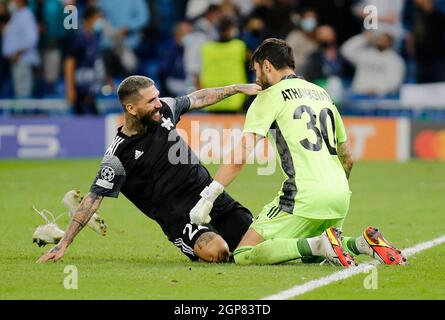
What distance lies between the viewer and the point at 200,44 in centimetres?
2222

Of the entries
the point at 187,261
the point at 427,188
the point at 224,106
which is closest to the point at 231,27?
the point at 224,106

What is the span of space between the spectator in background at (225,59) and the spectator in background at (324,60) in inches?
55.5

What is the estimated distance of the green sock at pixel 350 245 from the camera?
29.8 ft

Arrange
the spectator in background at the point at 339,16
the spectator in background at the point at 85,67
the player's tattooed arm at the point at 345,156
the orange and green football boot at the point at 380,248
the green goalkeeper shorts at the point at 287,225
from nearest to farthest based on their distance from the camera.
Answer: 1. the orange and green football boot at the point at 380,248
2. the green goalkeeper shorts at the point at 287,225
3. the player's tattooed arm at the point at 345,156
4. the spectator in background at the point at 85,67
5. the spectator in background at the point at 339,16

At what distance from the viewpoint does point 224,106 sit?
21.1m

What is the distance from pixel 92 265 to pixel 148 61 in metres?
14.5

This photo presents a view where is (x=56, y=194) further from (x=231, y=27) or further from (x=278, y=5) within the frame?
(x=278, y=5)

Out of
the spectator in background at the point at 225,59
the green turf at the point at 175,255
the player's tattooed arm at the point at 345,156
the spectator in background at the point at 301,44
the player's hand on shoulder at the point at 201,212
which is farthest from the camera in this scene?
the spectator in background at the point at 301,44

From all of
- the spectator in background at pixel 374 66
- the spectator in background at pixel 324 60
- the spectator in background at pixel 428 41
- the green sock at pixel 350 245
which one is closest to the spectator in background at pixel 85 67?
the spectator in background at pixel 324 60

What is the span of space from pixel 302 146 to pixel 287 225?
0.65m

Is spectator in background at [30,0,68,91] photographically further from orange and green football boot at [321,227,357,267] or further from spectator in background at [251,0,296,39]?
orange and green football boot at [321,227,357,267]

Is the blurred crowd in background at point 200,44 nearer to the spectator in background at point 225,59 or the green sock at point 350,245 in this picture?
the spectator in background at point 225,59

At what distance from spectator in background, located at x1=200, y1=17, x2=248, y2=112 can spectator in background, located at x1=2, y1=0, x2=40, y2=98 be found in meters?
3.84

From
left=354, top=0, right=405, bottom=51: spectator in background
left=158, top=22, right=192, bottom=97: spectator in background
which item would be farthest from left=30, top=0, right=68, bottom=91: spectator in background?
left=354, top=0, right=405, bottom=51: spectator in background
